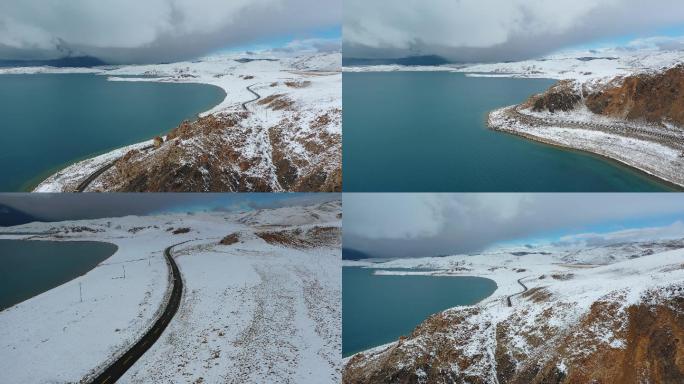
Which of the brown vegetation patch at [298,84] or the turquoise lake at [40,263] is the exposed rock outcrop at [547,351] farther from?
the brown vegetation patch at [298,84]

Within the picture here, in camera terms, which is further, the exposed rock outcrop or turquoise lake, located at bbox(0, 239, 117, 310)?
turquoise lake, located at bbox(0, 239, 117, 310)

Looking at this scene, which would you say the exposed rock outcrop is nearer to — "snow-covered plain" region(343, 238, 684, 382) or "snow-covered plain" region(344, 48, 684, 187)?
"snow-covered plain" region(343, 238, 684, 382)

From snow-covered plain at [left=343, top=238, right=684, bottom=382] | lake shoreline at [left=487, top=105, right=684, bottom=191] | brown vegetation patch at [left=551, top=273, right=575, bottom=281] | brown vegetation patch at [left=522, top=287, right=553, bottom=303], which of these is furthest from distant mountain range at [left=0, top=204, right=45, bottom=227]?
lake shoreline at [left=487, top=105, right=684, bottom=191]

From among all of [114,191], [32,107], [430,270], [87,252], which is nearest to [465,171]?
[430,270]

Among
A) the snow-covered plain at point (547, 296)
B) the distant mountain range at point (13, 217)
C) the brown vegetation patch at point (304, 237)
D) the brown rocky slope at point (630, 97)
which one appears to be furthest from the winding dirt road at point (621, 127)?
the distant mountain range at point (13, 217)

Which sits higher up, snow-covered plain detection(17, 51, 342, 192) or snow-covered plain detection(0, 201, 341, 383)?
snow-covered plain detection(17, 51, 342, 192)

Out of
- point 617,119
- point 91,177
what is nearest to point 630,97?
point 617,119

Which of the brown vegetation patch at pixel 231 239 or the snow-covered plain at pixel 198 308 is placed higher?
the brown vegetation patch at pixel 231 239
